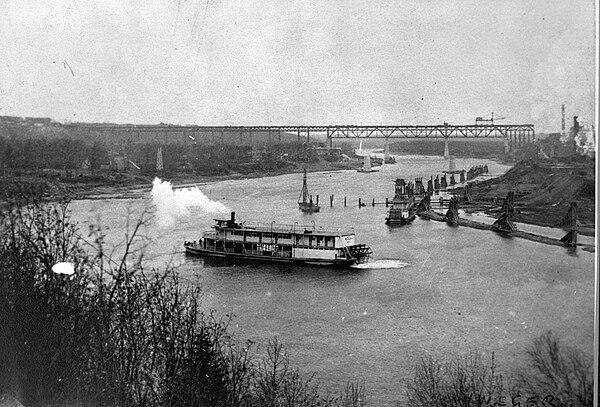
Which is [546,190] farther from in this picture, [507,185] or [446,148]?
[446,148]

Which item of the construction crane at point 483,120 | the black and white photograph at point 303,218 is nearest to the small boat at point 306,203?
the black and white photograph at point 303,218

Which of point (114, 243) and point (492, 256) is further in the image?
point (114, 243)

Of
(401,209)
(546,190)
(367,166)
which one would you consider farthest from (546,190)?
(367,166)

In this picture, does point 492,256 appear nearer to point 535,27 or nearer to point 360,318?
point 360,318

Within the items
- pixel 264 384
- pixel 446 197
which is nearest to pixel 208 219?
pixel 264 384

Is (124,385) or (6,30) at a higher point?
(6,30)

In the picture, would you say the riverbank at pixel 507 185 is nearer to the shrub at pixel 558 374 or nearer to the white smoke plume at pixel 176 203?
the white smoke plume at pixel 176 203

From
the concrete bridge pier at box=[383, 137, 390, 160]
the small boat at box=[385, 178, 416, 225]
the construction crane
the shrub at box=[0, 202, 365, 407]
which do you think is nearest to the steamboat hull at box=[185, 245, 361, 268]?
the shrub at box=[0, 202, 365, 407]
